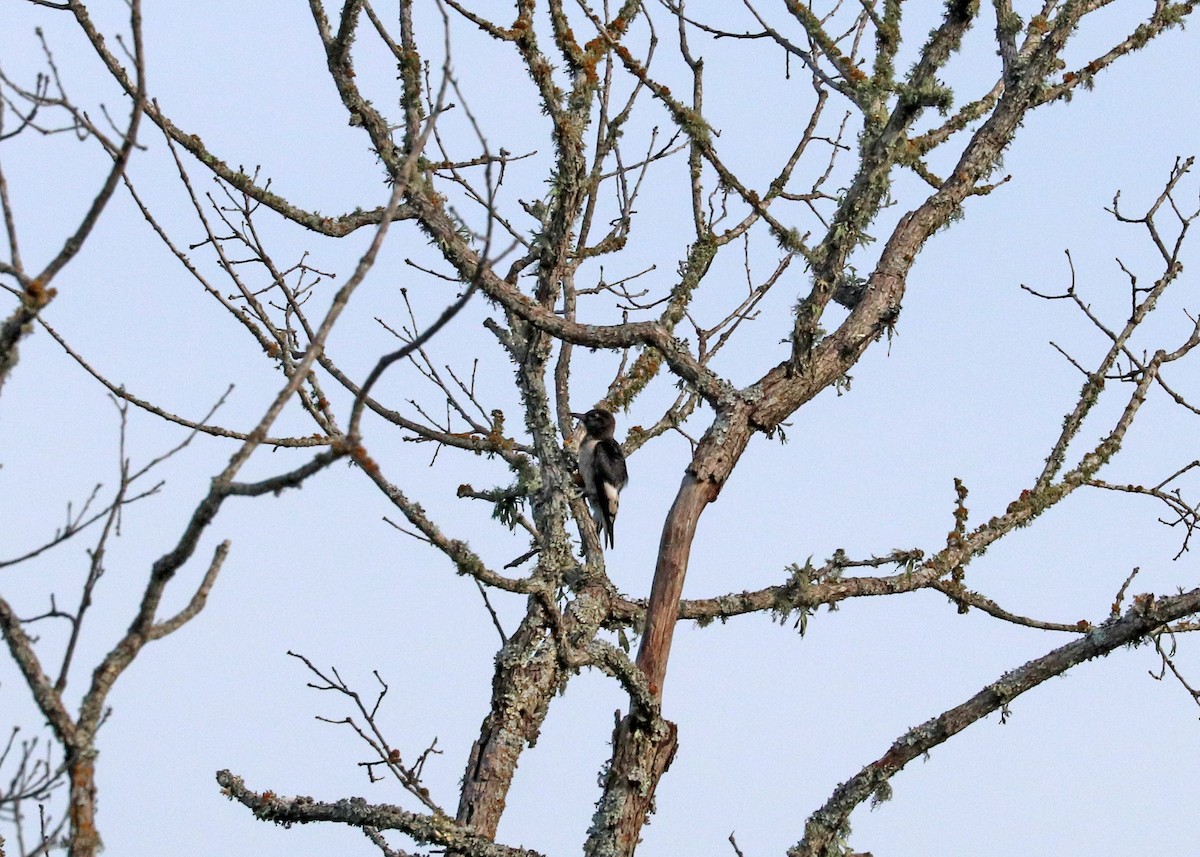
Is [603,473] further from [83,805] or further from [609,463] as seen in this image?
[83,805]

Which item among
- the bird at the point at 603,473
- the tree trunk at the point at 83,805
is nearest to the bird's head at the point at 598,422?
the bird at the point at 603,473

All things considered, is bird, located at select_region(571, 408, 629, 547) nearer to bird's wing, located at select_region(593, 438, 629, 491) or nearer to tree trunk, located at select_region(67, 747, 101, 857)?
bird's wing, located at select_region(593, 438, 629, 491)

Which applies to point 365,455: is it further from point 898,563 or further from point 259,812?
point 898,563

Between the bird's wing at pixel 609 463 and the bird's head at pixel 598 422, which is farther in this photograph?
the bird's wing at pixel 609 463

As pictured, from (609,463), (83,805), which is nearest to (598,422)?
(609,463)

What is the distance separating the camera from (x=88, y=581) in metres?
2.72

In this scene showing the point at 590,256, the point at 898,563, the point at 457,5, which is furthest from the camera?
the point at 590,256

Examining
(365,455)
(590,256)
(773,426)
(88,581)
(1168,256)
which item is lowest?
(88,581)

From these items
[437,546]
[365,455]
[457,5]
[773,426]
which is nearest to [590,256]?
[457,5]

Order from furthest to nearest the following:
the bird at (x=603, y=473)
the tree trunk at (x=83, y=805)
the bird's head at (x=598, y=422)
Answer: the bird at (x=603, y=473)
the bird's head at (x=598, y=422)
the tree trunk at (x=83, y=805)

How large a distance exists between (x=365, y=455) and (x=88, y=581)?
61cm

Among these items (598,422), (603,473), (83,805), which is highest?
(603,473)

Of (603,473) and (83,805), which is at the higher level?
(603,473)

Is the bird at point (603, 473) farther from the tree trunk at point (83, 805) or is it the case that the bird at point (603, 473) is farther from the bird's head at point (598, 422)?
the tree trunk at point (83, 805)
